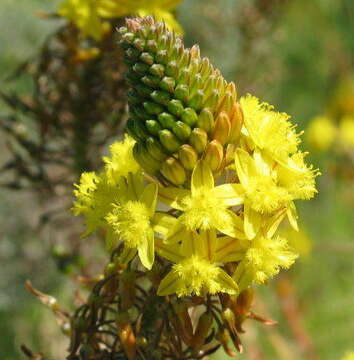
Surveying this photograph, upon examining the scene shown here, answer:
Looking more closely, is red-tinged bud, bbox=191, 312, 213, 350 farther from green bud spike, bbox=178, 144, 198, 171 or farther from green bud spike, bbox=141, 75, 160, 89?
green bud spike, bbox=141, 75, 160, 89

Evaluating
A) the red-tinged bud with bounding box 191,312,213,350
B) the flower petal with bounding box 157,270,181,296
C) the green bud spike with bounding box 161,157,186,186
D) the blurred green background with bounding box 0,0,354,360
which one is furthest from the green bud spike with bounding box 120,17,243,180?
the blurred green background with bounding box 0,0,354,360

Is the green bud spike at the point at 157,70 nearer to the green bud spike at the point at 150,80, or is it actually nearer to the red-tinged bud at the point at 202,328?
the green bud spike at the point at 150,80

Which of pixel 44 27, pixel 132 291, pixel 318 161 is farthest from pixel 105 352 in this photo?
pixel 318 161

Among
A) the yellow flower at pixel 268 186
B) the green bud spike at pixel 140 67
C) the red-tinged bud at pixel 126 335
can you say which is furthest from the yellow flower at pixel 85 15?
the red-tinged bud at pixel 126 335

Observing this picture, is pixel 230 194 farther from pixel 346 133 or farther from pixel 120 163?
pixel 346 133

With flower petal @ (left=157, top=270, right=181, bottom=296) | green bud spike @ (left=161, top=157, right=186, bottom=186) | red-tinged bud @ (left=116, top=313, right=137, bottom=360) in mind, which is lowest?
red-tinged bud @ (left=116, top=313, right=137, bottom=360)

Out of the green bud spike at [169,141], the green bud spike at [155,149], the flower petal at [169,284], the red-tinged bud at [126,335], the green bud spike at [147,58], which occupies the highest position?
the green bud spike at [147,58]
